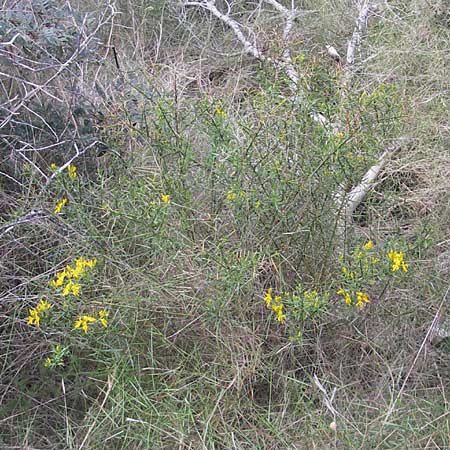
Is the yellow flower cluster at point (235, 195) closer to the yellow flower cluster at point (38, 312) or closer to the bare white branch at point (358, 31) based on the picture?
the yellow flower cluster at point (38, 312)

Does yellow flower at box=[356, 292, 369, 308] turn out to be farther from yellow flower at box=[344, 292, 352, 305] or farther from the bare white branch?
the bare white branch

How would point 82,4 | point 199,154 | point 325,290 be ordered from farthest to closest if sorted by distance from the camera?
point 82,4 < point 199,154 < point 325,290

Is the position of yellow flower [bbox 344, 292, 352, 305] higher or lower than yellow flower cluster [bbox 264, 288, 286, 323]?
higher

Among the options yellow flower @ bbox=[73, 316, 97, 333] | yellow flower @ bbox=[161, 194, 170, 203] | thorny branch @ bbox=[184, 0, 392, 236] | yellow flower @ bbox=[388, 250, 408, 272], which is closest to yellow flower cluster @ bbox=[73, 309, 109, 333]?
yellow flower @ bbox=[73, 316, 97, 333]

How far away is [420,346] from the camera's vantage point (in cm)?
216

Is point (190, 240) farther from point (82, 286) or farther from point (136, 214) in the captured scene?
point (82, 286)

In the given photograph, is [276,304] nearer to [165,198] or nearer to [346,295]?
[346,295]

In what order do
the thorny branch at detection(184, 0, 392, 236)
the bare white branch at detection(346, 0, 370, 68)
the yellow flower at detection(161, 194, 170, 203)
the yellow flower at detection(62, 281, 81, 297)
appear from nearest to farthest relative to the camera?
the yellow flower at detection(62, 281, 81, 297) < the yellow flower at detection(161, 194, 170, 203) < the thorny branch at detection(184, 0, 392, 236) < the bare white branch at detection(346, 0, 370, 68)

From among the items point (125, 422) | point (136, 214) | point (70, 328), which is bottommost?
point (125, 422)

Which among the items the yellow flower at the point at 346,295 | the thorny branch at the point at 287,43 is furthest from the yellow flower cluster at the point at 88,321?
the thorny branch at the point at 287,43

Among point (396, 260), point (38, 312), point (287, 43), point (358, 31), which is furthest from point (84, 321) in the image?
point (358, 31)

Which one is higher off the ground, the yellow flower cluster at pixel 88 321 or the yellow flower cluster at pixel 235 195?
the yellow flower cluster at pixel 235 195

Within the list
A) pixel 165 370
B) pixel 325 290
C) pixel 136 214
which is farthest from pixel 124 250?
pixel 325 290

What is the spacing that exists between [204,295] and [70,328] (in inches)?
15.1
